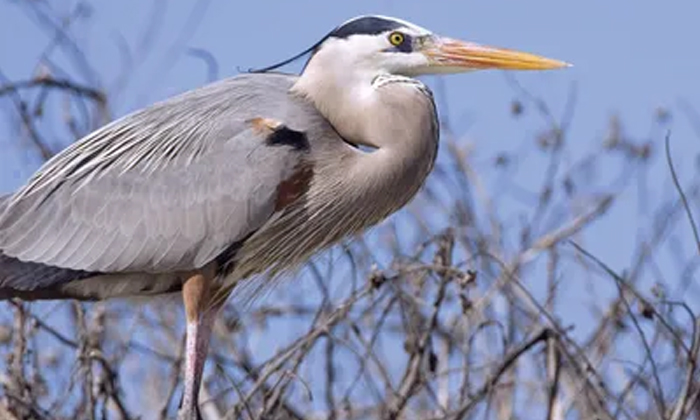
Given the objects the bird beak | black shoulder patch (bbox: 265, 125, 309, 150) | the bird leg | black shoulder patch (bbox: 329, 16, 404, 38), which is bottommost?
the bird leg

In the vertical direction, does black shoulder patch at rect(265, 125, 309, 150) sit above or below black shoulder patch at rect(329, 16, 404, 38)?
below

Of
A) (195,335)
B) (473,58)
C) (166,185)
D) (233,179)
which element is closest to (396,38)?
(473,58)

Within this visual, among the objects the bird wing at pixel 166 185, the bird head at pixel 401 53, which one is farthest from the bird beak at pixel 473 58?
the bird wing at pixel 166 185

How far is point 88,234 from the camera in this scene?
4.41 meters

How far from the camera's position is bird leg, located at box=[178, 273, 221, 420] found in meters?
4.19

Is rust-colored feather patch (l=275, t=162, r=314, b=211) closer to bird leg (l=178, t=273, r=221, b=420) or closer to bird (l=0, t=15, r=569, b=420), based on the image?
bird (l=0, t=15, r=569, b=420)

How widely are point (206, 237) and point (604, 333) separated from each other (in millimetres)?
1221

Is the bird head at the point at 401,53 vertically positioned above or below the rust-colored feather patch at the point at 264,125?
above

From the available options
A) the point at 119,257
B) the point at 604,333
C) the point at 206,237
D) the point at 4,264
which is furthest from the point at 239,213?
the point at 604,333

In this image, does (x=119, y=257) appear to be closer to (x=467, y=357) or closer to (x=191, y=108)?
(x=191, y=108)

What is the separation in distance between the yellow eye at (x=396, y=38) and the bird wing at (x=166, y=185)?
32cm

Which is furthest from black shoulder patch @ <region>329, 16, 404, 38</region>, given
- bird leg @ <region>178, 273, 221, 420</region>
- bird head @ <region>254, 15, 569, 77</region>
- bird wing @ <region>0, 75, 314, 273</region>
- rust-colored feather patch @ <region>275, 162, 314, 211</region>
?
bird leg @ <region>178, 273, 221, 420</region>

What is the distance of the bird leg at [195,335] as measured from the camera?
13.8 ft

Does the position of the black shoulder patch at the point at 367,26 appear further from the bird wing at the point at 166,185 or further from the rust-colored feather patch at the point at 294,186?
the rust-colored feather patch at the point at 294,186
